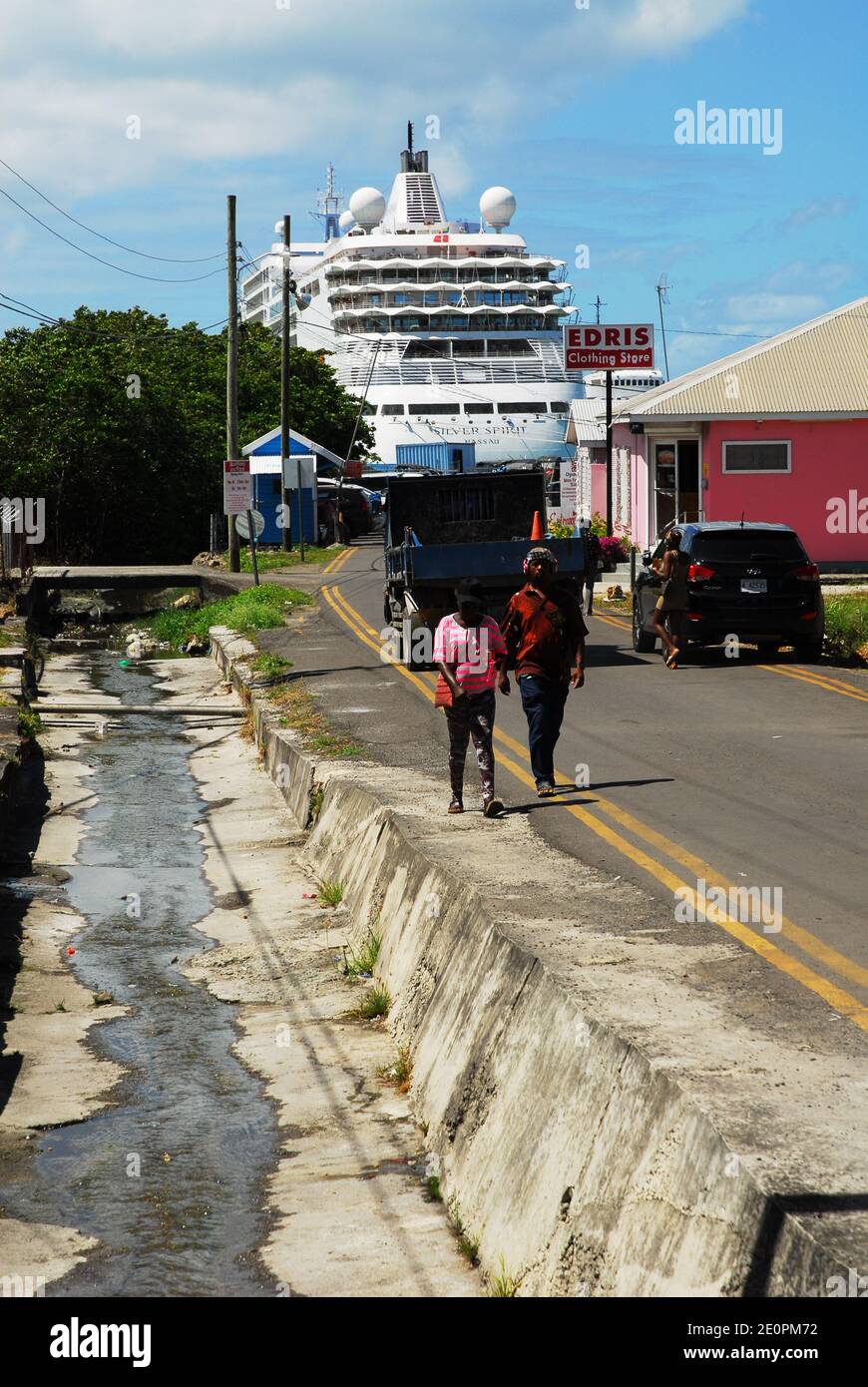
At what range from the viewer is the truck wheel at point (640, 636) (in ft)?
Result: 78.5

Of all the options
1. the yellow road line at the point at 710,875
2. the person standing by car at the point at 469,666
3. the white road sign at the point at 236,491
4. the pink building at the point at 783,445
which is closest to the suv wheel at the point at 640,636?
the yellow road line at the point at 710,875

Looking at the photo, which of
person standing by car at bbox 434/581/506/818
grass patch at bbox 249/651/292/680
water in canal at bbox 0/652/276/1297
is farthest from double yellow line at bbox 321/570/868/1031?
grass patch at bbox 249/651/292/680

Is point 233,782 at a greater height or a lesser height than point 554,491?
lesser

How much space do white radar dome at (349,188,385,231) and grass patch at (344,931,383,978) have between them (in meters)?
126

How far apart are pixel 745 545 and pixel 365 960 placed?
39.3ft

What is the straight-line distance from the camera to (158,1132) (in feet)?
27.8

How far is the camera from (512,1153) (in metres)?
6.87

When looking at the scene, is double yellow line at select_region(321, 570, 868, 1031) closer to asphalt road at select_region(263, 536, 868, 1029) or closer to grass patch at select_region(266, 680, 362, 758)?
asphalt road at select_region(263, 536, 868, 1029)

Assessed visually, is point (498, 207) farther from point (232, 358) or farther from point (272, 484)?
point (232, 358)

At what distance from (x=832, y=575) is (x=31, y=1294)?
95.5 ft

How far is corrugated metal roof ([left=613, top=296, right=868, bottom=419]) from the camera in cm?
3412

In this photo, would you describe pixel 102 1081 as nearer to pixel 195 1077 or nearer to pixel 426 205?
pixel 195 1077

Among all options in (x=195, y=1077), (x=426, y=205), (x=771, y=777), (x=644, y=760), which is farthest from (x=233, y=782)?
(x=426, y=205)

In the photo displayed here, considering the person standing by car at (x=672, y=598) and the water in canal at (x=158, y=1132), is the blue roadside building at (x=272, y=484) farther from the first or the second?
the water in canal at (x=158, y=1132)
